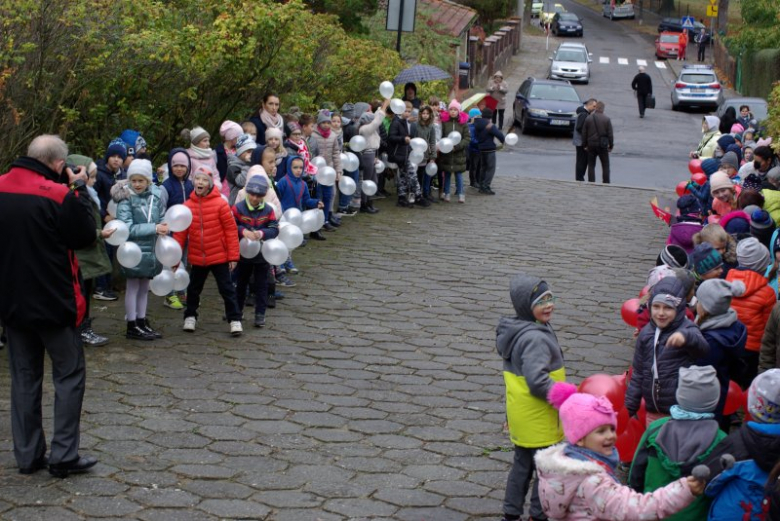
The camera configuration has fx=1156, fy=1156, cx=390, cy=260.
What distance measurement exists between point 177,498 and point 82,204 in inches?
74.1

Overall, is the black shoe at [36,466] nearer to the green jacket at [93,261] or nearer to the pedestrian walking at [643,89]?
the green jacket at [93,261]

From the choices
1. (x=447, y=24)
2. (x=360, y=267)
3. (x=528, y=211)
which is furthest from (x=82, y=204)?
(x=447, y=24)

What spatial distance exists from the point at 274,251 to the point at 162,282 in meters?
1.06

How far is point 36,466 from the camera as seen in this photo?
7273 mm

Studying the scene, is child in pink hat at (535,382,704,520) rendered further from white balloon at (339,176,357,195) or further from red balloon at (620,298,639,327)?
white balloon at (339,176,357,195)

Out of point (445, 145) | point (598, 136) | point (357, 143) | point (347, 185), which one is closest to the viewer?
point (347, 185)

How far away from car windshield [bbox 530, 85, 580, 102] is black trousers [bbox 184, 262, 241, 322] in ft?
79.3

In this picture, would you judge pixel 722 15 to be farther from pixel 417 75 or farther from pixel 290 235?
pixel 290 235

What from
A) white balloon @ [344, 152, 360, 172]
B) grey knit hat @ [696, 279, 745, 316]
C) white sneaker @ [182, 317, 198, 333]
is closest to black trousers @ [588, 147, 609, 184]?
white balloon @ [344, 152, 360, 172]

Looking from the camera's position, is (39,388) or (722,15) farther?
(722,15)

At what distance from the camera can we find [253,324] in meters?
11.2

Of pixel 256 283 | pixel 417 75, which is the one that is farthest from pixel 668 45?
pixel 256 283

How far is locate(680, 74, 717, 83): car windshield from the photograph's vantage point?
138ft

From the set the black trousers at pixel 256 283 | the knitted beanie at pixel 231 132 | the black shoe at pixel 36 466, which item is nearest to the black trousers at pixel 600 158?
the knitted beanie at pixel 231 132
